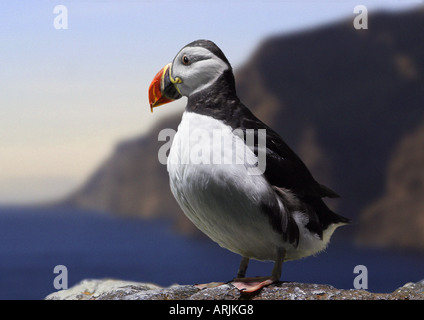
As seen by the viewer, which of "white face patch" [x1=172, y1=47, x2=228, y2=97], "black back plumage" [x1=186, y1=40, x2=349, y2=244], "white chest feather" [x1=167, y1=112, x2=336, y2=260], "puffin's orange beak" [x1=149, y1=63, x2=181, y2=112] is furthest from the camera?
"puffin's orange beak" [x1=149, y1=63, x2=181, y2=112]

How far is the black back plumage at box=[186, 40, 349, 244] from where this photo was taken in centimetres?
365

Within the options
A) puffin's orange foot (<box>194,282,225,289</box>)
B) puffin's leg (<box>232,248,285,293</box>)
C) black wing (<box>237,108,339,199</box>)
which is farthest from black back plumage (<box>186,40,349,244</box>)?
puffin's orange foot (<box>194,282,225,289</box>)

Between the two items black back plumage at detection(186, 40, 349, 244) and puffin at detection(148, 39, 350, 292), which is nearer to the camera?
puffin at detection(148, 39, 350, 292)

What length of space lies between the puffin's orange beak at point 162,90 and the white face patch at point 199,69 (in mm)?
121

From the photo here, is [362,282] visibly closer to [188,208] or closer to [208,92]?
[188,208]

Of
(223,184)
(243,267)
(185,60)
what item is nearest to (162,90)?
(185,60)

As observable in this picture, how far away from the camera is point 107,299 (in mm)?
3816

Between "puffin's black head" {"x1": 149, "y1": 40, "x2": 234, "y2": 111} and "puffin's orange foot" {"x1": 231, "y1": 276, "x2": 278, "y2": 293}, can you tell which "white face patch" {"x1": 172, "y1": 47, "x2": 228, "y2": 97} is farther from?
"puffin's orange foot" {"x1": 231, "y1": 276, "x2": 278, "y2": 293}

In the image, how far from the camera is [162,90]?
13.1 ft

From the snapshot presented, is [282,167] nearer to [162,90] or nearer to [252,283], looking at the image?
[252,283]

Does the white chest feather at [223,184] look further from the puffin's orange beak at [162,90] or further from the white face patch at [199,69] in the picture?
the puffin's orange beak at [162,90]

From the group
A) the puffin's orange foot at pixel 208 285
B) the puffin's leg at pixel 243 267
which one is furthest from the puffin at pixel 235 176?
the puffin's orange foot at pixel 208 285
